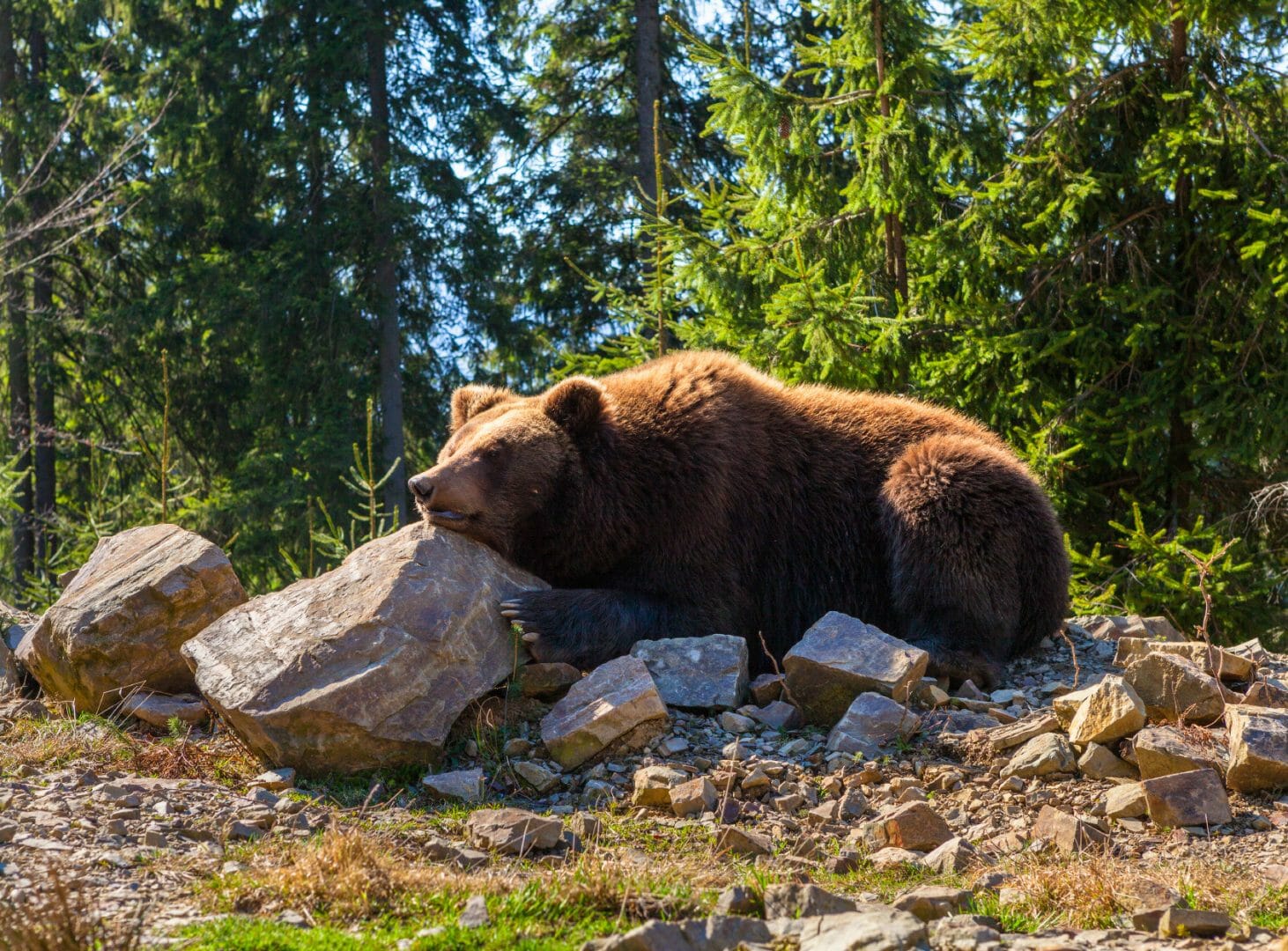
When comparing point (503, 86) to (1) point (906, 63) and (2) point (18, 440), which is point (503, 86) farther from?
(1) point (906, 63)

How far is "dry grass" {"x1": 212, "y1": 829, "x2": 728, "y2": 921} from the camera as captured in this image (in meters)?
3.49

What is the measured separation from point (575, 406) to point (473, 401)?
0.81 m

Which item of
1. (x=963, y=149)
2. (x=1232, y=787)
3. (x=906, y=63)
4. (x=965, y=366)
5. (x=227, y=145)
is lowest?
(x=1232, y=787)

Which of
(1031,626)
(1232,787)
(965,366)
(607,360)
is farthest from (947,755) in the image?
(607,360)

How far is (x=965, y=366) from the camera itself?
1002 cm

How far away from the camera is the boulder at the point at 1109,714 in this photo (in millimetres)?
4945

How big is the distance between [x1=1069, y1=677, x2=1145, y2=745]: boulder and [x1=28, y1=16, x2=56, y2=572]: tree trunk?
18.3 metres

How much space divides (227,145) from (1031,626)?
60.0 ft

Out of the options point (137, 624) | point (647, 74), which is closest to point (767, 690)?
point (137, 624)

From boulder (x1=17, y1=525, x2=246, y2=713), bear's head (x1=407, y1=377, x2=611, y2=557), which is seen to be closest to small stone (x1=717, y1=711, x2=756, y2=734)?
bear's head (x1=407, y1=377, x2=611, y2=557)

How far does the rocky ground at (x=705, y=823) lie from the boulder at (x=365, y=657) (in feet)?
0.60

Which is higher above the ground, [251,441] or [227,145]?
[227,145]

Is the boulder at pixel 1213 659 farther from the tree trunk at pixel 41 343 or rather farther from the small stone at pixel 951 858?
the tree trunk at pixel 41 343

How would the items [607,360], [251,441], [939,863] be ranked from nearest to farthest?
[939,863], [607,360], [251,441]
